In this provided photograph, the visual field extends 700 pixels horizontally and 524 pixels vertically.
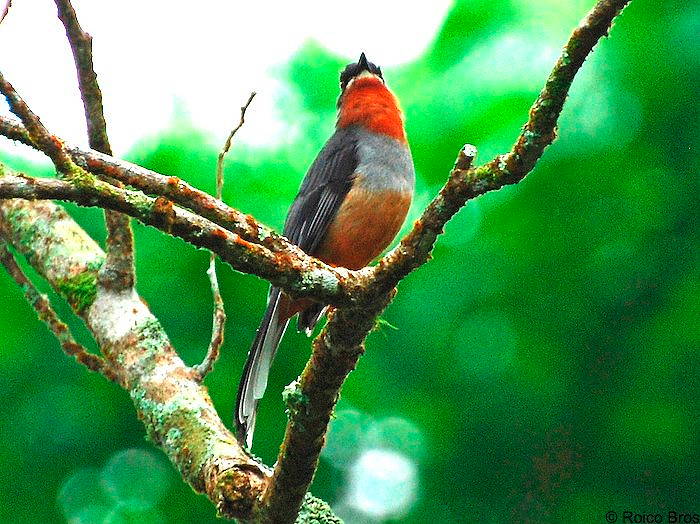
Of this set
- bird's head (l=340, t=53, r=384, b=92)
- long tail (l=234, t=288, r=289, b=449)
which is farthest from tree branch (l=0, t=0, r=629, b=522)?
bird's head (l=340, t=53, r=384, b=92)

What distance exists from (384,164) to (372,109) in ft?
3.19

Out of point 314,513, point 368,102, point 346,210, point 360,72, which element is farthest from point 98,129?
point 360,72

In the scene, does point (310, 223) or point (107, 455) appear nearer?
point (310, 223)

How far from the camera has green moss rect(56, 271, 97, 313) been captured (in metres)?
5.23

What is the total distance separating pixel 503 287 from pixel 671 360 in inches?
84.1

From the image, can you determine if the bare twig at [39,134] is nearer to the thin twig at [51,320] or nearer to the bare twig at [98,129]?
the bare twig at [98,129]

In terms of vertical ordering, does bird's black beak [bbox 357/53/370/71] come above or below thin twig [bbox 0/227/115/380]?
above

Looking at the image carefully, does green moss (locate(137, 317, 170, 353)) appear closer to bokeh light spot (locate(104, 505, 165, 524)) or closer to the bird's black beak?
the bird's black beak

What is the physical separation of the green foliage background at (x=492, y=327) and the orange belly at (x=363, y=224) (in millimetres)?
2594

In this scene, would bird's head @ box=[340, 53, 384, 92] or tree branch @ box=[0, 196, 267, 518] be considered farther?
bird's head @ box=[340, 53, 384, 92]

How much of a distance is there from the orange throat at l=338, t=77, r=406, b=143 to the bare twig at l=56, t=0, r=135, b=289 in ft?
7.55

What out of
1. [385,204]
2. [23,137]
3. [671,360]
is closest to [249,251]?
[23,137]

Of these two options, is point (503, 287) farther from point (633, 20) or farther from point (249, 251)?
point (249, 251)

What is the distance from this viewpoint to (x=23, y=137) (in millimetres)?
3488
